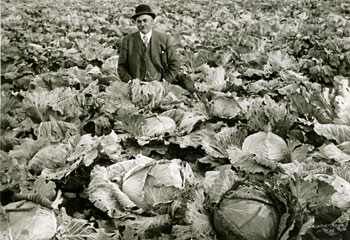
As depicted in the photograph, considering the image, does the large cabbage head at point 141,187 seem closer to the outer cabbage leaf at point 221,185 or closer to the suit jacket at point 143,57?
the outer cabbage leaf at point 221,185

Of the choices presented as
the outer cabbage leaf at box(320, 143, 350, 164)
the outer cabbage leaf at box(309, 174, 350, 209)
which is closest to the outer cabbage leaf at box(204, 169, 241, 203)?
the outer cabbage leaf at box(309, 174, 350, 209)

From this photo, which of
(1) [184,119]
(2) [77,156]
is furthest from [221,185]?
(1) [184,119]

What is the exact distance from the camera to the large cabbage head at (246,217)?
1.85 m

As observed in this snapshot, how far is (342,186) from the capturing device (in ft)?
6.71

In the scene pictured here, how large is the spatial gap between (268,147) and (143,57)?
7.42 feet

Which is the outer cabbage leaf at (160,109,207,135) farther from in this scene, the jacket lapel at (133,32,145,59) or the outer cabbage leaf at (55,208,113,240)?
the jacket lapel at (133,32,145,59)

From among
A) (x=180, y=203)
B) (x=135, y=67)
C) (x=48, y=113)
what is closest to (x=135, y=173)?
(x=180, y=203)

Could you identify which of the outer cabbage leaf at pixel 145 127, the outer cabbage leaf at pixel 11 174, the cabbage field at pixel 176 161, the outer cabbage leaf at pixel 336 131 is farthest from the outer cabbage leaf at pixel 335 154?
the outer cabbage leaf at pixel 11 174

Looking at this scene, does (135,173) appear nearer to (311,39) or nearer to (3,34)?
(311,39)

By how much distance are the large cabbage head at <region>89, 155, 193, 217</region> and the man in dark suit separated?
218 centimetres

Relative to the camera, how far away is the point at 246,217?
1.88m

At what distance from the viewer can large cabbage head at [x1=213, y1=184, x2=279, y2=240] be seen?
73.0 inches

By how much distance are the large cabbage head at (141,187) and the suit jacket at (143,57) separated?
7.23 feet

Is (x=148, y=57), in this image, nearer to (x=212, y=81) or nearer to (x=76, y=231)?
(x=212, y=81)
